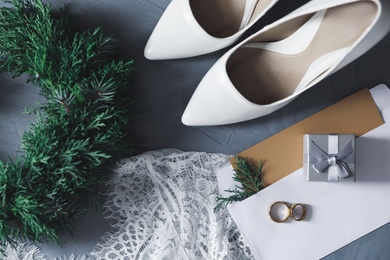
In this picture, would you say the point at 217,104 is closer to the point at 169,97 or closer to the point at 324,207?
Answer: the point at 169,97

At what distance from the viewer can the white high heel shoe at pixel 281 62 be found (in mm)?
851

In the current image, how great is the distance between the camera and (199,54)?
903 millimetres

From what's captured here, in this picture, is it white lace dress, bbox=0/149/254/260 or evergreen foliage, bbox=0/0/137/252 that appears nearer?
evergreen foliage, bbox=0/0/137/252

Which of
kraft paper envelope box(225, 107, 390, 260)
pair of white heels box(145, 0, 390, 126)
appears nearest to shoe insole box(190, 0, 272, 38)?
pair of white heels box(145, 0, 390, 126)

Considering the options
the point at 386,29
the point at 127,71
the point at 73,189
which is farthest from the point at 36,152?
the point at 386,29

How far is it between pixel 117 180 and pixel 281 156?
27 cm

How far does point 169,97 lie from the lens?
36.8 inches

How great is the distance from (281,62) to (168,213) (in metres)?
0.31

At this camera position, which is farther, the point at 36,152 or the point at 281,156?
the point at 281,156

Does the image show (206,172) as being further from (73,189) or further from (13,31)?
(13,31)

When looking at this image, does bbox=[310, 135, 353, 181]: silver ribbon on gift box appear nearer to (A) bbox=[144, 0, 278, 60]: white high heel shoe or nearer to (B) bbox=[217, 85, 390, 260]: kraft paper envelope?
(B) bbox=[217, 85, 390, 260]: kraft paper envelope

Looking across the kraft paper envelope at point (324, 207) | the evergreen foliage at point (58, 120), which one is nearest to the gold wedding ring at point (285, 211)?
the kraft paper envelope at point (324, 207)

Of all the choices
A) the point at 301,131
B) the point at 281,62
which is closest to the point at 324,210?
the point at 301,131

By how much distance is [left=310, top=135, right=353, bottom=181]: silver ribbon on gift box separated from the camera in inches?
35.4
